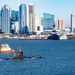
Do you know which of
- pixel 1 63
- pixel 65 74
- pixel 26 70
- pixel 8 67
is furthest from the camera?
pixel 1 63

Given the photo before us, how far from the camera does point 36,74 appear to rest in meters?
39.7

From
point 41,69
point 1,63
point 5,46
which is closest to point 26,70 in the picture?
point 41,69

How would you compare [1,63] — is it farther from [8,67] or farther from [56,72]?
[56,72]

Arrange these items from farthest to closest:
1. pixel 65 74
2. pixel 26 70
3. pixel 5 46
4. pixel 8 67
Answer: pixel 5 46
pixel 8 67
pixel 26 70
pixel 65 74

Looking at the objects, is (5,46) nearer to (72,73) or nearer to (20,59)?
(20,59)

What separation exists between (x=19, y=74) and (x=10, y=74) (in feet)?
2.71

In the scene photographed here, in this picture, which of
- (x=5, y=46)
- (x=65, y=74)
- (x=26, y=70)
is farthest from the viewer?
(x=5, y=46)

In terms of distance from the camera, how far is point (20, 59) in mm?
52938

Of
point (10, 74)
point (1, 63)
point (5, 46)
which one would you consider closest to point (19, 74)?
point (10, 74)

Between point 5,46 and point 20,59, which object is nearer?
point 20,59

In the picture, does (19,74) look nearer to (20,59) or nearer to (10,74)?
(10,74)

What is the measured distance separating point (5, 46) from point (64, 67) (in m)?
31.9

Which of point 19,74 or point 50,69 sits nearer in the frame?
point 19,74

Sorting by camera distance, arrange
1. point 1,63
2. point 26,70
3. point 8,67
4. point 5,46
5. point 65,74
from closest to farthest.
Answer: point 65,74 → point 26,70 → point 8,67 → point 1,63 → point 5,46
